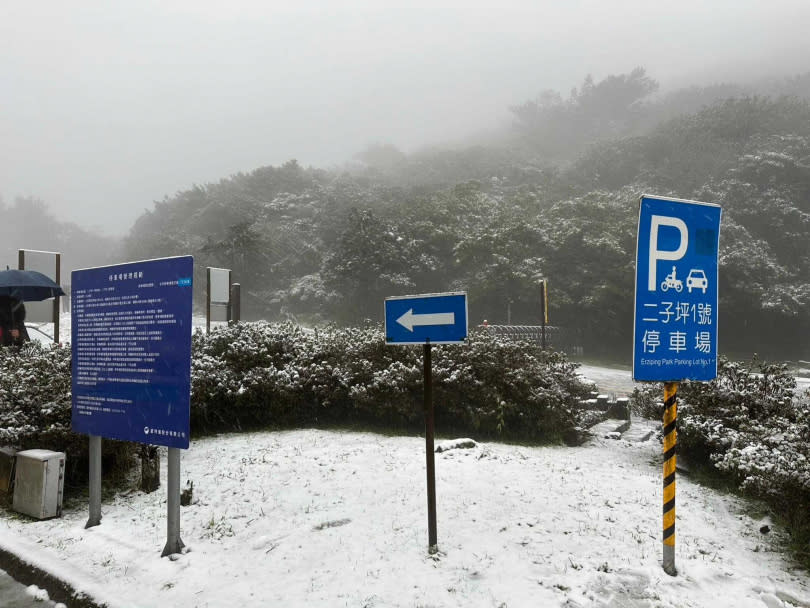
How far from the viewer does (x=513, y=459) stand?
619cm

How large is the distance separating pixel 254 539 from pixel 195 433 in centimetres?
367

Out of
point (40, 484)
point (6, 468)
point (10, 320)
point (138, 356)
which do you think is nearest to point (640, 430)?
point (138, 356)

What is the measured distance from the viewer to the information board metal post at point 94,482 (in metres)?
4.57

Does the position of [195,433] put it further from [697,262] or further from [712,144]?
[712,144]

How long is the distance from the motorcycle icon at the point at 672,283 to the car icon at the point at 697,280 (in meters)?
0.08

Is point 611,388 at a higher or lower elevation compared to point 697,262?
lower

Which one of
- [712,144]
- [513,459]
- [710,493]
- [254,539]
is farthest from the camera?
[712,144]

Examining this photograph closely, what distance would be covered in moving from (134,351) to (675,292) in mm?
3866

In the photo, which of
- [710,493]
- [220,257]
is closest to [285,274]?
[220,257]

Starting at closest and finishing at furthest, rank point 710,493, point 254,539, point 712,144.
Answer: point 254,539 < point 710,493 < point 712,144

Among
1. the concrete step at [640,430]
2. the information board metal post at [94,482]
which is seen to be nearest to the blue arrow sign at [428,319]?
the information board metal post at [94,482]

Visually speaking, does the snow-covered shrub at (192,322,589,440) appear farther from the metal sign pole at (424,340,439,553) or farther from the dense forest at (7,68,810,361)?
the dense forest at (7,68,810,361)

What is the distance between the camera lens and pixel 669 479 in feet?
12.2

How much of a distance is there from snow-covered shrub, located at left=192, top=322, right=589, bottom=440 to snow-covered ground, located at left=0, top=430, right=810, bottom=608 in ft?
4.17
